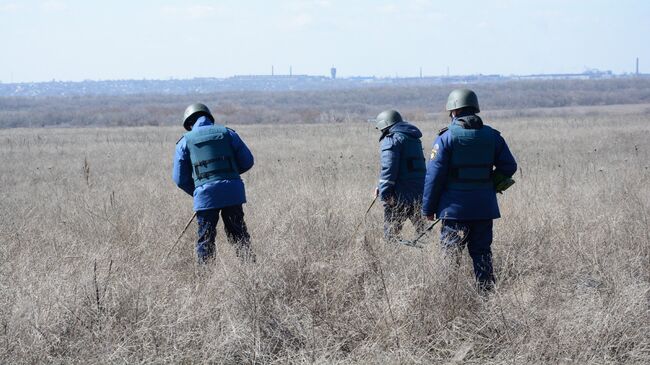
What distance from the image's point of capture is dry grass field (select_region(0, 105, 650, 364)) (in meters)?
4.77

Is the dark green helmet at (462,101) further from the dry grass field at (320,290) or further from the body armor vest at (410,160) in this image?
the body armor vest at (410,160)

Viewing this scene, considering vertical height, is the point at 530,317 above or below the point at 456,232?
below

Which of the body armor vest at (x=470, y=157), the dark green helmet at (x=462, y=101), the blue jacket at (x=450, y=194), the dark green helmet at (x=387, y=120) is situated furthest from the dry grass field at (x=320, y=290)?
the dark green helmet at (x=462, y=101)

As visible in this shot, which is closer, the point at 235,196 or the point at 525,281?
the point at 525,281

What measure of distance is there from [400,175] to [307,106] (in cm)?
8412

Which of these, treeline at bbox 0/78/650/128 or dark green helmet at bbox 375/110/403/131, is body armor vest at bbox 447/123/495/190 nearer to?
dark green helmet at bbox 375/110/403/131

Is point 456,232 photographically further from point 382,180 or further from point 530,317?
point 382,180

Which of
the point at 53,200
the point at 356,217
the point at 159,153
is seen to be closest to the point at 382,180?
the point at 356,217

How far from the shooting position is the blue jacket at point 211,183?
22.0 ft

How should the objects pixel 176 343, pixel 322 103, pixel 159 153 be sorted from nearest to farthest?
pixel 176 343, pixel 159 153, pixel 322 103

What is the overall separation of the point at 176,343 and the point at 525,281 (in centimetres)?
288

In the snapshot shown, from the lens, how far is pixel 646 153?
18.8 meters

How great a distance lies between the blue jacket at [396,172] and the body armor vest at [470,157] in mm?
1543

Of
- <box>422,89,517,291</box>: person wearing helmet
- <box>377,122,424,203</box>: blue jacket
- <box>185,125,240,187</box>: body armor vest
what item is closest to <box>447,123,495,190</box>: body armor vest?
<box>422,89,517,291</box>: person wearing helmet
